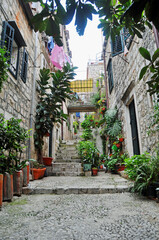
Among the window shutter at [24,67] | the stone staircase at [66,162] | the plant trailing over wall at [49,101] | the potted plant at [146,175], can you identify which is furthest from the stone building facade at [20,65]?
the potted plant at [146,175]

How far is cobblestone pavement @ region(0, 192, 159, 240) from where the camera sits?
5.03 feet

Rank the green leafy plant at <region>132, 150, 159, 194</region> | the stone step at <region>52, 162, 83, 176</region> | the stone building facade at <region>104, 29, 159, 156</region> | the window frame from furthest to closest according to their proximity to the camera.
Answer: the stone step at <region>52, 162, 83, 176</region> → the window frame → the stone building facade at <region>104, 29, 159, 156</region> → the green leafy plant at <region>132, 150, 159, 194</region>

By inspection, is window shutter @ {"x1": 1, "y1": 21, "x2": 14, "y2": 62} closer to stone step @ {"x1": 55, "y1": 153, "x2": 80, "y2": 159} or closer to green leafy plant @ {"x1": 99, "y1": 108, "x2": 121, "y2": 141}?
green leafy plant @ {"x1": 99, "y1": 108, "x2": 121, "y2": 141}

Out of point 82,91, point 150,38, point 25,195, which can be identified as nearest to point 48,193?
point 25,195

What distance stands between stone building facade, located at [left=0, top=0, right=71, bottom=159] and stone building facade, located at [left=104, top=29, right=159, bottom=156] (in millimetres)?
2790

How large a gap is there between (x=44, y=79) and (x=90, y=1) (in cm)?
510

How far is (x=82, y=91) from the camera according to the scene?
15273 mm

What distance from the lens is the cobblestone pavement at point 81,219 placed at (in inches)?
60.3

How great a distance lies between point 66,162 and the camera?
24.3 feet

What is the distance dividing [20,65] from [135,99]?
3191mm

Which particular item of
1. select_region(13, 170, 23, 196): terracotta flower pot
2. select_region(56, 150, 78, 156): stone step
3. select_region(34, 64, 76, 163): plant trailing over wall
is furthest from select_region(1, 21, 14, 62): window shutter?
select_region(56, 150, 78, 156): stone step

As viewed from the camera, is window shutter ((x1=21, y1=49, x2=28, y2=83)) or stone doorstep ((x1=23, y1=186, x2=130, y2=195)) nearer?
stone doorstep ((x1=23, y1=186, x2=130, y2=195))

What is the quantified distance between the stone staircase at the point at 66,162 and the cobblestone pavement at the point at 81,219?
304 centimetres

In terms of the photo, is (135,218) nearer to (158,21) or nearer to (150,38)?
(158,21)
